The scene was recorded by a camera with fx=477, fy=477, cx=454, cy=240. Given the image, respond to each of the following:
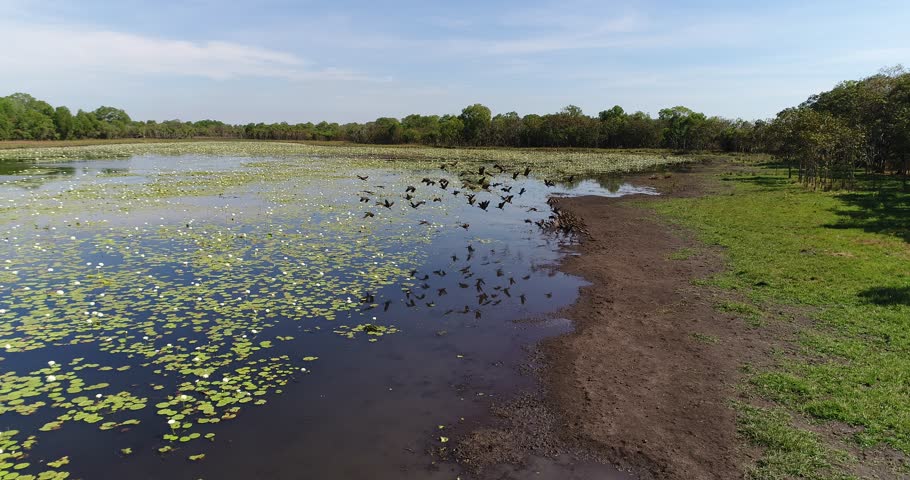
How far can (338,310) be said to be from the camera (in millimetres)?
13977

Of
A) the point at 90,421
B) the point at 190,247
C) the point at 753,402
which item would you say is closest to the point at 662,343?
the point at 753,402

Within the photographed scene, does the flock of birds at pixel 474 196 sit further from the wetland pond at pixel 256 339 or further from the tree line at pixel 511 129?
the tree line at pixel 511 129

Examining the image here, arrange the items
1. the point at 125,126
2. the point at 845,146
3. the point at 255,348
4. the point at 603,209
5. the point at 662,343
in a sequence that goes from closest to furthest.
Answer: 1. the point at 255,348
2. the point at 662,343
3. the point at 603,209
4. the point at 845,146
5. the point at 125,126

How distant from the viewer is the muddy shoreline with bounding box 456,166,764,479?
7.97 metres

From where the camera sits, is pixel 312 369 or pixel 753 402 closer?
pixel 753 402

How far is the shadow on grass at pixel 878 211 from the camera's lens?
23.0 m

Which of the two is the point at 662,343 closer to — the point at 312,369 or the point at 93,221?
the point at 312,369

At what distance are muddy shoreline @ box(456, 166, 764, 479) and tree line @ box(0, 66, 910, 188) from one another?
33.9 m

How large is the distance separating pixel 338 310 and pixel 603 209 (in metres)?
24.2

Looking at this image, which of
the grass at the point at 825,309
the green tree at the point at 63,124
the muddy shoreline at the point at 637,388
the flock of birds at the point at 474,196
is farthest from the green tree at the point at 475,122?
the muddy shoreline at the point at 637,388

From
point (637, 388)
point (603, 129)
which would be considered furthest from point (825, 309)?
point (603, 129)

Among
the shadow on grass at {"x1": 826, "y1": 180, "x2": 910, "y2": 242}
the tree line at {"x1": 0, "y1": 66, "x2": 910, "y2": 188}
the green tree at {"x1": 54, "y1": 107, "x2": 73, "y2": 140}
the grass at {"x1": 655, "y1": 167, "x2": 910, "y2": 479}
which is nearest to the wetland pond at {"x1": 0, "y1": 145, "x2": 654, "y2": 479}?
the grass at {"x1": 655, "y1": 167, "x2": 910, "y2": 479}

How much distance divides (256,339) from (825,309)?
15.5m

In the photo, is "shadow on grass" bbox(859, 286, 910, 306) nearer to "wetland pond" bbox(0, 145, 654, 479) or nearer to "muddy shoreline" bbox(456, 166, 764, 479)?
"muddy shoreline" bbox(456, 166, 764, 479)
